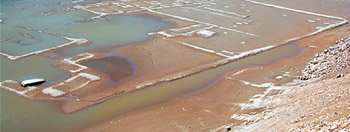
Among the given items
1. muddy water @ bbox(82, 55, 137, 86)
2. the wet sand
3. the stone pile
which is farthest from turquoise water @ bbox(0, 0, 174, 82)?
the stone pile

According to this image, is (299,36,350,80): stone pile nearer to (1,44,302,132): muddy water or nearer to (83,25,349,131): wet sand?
(83,25,349,131): wet sand

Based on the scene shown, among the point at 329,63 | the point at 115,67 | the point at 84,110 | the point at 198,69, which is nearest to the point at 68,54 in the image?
the point at 115,67

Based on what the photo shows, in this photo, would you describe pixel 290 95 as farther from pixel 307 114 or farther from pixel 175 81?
pixel 175 81

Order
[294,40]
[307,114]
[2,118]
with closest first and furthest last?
1. [307,114]
2. [2,118]
3. [294,40]

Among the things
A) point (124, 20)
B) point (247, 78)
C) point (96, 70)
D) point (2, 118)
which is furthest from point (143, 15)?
point (2, 118)

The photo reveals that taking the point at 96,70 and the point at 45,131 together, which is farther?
the point at 96,70

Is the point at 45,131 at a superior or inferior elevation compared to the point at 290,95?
inferior

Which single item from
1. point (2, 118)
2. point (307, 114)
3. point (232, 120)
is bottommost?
point (2, 118)

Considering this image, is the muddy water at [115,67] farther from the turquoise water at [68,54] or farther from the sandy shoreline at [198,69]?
the turquoise water at [68,54]

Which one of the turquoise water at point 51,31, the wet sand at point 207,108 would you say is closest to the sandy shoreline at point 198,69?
the wet sand at point 207,108
